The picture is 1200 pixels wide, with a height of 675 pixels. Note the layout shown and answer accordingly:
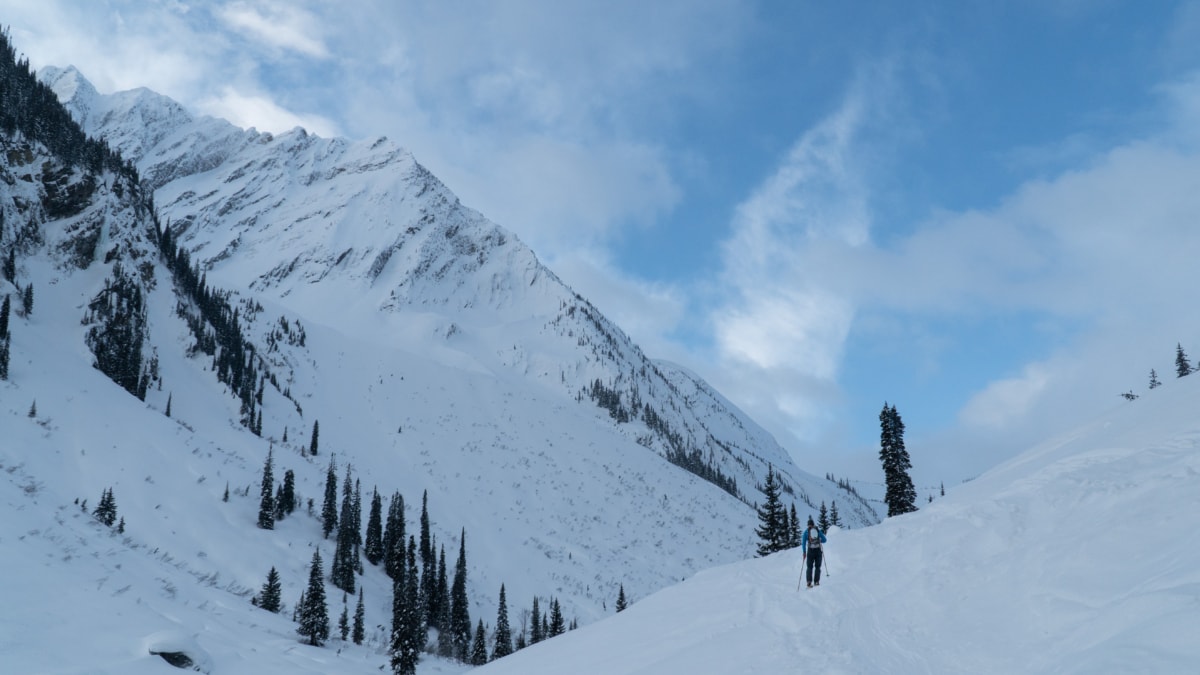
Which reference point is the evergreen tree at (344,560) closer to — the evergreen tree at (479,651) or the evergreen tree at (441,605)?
the evergreen tree at (441,605)

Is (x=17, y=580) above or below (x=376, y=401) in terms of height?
below

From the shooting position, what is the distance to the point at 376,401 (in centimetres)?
11594

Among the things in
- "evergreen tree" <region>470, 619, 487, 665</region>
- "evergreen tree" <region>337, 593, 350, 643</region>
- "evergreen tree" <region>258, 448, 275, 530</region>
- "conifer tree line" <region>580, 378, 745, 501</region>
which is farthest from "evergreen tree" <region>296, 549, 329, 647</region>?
"conifer tree line" <region>580, 378, 745, 501</region>

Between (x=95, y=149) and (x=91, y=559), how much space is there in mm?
104403

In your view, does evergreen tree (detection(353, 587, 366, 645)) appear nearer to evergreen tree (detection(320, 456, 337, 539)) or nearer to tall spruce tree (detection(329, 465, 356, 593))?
tall spruce tree (detection(329, 465, 356, 593))

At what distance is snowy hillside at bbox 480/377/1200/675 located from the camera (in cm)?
742

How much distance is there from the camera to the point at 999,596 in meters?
10.7

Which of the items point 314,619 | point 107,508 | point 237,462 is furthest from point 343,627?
point 237,462

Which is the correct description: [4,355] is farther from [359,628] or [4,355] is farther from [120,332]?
[359,628]

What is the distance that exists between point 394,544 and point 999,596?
67181 mm

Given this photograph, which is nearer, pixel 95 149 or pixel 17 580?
pixel 17 580

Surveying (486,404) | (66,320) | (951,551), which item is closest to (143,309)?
(66,320)

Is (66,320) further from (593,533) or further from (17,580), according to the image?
(17,580)

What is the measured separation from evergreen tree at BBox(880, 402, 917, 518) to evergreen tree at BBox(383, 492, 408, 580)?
50096 millimetres
